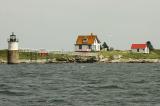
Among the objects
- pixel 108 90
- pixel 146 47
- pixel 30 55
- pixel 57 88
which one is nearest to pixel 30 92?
pixel 57 88

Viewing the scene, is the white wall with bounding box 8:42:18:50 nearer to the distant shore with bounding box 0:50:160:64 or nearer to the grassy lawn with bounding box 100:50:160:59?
the distant shore with bounding box 0:50:160:64

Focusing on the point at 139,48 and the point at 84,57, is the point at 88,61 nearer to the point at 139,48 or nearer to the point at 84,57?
the point at 84,57

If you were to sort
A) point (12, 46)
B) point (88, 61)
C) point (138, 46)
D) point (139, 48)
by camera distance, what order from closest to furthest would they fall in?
point (12, 46) < point (88, 61) < point (139, 48) < point (138, 46)

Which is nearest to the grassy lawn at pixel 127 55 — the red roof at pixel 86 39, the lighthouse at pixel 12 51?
the red roof at pixel 86 39

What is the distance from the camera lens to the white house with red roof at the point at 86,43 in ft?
431

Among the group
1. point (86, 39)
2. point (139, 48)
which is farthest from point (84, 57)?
point (139, 48)

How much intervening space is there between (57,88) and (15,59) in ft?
216

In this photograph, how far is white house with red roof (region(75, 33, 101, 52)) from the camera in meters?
131

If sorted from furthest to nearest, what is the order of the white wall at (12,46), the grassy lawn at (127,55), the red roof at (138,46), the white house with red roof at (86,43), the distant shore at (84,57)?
1. the red roof at (138,46)
2. the white house with red roof at (86,43)
3. the grassy lawn at (127,55)
4. the distant shore at (84,57)
5. the white wall at (12,46)

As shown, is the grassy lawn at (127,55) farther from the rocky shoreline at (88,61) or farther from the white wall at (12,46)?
the white wall at (12,46)

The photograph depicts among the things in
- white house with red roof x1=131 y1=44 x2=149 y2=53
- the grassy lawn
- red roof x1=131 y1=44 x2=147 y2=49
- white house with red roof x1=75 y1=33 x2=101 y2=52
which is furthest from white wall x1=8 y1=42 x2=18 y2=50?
red roof x1=131 y1=44 x2=147 y2=49

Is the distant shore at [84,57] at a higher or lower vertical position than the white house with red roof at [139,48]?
lower

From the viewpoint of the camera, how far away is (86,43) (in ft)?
431

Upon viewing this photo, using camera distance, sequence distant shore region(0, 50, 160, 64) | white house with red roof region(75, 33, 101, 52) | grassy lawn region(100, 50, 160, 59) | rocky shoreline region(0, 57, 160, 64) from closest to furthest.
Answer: rocky shoreline region(0, 57, 160, 64), distant shore region(0, 50, 160, 64), grassy lawn region(100, 50, 160, 59), white house with red roof region(75, 33, 101, 52)
